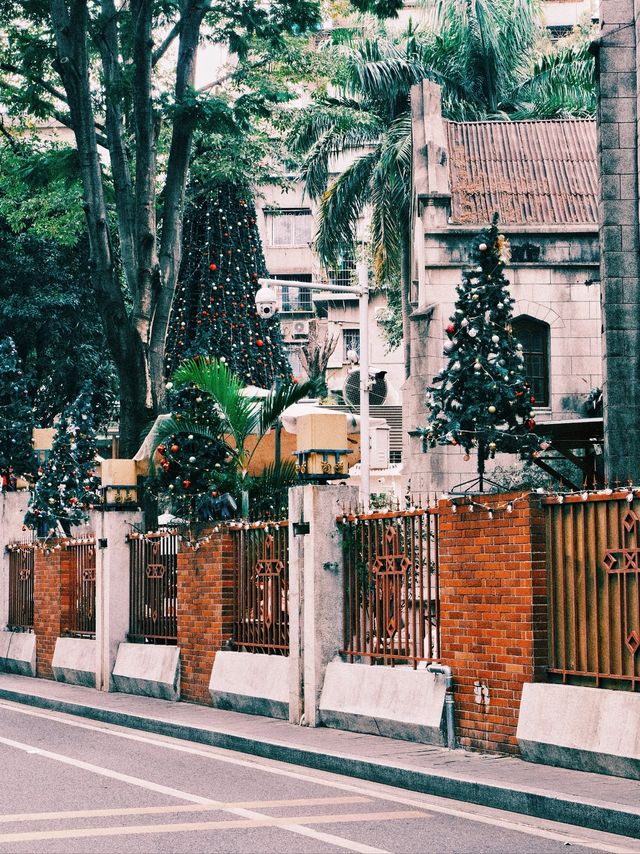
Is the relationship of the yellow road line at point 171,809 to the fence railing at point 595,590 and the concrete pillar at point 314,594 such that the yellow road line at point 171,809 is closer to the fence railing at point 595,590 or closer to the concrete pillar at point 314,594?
the fence railing at point 595,590

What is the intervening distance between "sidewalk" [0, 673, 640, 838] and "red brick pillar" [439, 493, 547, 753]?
37 cm

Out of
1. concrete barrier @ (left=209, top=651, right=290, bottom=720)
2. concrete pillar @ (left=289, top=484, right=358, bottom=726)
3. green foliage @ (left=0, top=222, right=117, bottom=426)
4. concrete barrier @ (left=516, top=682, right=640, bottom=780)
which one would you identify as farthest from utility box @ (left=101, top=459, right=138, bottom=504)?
green foliage @ (left=0, top=222, right=117, bottom=426)

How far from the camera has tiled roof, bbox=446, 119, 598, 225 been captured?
97.7ft

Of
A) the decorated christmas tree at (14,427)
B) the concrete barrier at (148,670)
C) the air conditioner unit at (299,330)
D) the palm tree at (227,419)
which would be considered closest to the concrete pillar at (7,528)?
the decorated christmas tree at (14,427)

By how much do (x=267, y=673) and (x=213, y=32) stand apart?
11998 millimetres

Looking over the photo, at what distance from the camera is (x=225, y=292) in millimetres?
26984

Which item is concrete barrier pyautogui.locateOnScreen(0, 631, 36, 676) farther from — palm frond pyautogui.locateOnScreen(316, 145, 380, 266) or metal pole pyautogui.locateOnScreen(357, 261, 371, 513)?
palm frond pyautogui.locateOnScreen(316, 145, 380, 266)

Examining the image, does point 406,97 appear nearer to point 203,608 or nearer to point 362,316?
point 362,316

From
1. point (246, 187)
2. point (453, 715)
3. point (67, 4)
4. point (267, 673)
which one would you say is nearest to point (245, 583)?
point (267, 673)

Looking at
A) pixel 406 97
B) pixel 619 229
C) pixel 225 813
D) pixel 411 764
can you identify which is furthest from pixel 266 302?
pixel 406 97

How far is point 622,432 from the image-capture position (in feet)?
61.3

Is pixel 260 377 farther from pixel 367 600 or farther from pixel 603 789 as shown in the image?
pixel 603 789

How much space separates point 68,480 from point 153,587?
4937 millimetres

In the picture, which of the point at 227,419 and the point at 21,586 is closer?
the point at 227,419
